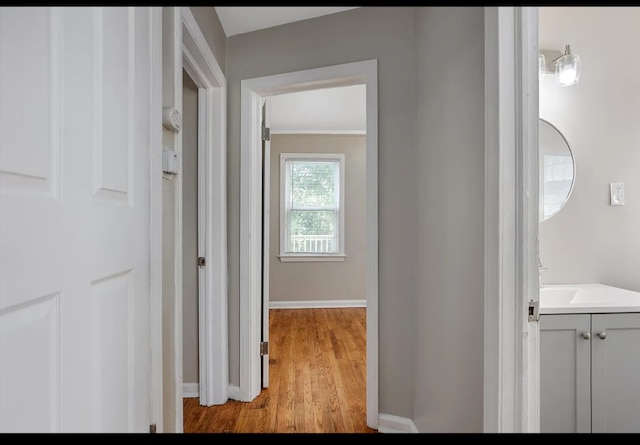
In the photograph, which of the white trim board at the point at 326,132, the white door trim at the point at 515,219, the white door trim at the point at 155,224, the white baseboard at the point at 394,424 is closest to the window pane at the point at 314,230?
the white trim board at the point at 326,132

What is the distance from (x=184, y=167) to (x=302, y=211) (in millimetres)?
2703

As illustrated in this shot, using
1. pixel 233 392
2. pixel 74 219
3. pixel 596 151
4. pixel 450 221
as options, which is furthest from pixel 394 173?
pixel 233 392

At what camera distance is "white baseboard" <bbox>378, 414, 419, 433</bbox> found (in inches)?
70.7

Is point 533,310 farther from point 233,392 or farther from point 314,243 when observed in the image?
point 314,243

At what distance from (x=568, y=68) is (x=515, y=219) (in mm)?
1370

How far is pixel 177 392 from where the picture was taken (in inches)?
56.3

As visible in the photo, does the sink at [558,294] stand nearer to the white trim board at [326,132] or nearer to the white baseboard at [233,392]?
the white baseboard at [233,392]

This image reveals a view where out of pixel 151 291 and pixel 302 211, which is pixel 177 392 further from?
pixel 302 211

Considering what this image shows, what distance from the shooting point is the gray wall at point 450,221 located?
1147 mm

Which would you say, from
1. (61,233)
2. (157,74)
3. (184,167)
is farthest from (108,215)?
(184,167)

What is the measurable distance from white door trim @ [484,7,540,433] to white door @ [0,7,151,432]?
1024mm

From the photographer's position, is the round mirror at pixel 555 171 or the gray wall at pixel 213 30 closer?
the gray wall at pixel 213 30

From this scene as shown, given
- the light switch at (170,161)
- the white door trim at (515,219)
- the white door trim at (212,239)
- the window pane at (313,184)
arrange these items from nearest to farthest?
the white door trim at (515,219) → the light switch at (170,161) → the white door trim at (212,239) → the window pane at (313,184)

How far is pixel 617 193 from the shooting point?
1.92m
